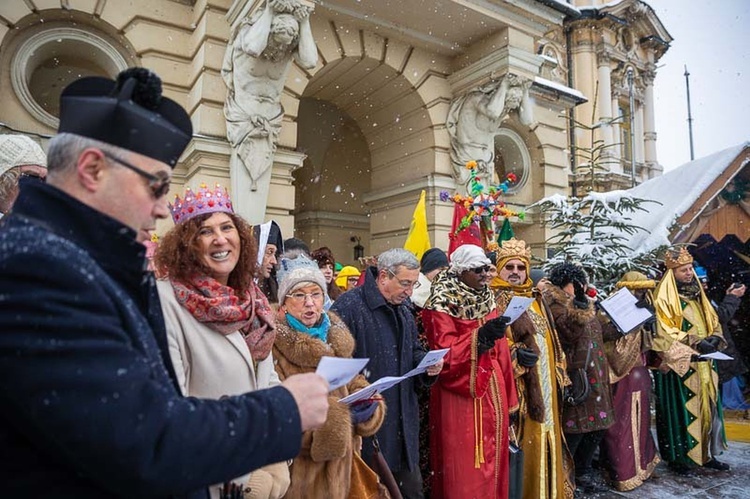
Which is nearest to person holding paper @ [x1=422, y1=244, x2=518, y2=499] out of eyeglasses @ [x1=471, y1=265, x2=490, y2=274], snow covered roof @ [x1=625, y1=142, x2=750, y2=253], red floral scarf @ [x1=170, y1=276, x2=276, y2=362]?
eyeglasses @ [x1=471, y1=265, x2=490, y2=274]

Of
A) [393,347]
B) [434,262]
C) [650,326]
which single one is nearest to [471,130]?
[434,262]

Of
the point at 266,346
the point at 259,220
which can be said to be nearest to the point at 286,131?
the point at 259,220

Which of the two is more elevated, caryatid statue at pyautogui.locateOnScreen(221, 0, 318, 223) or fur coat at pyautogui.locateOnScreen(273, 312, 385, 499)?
caryatid statue at pyautogui.locateOnScreen(221, 0, 318, 223)

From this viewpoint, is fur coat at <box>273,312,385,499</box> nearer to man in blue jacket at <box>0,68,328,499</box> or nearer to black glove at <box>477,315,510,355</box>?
black glove at <box>477,315,510,355</box>

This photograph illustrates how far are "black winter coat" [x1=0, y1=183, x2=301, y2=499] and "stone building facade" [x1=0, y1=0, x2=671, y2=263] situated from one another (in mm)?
6245

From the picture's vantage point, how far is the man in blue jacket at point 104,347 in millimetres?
870

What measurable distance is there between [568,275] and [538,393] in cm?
115

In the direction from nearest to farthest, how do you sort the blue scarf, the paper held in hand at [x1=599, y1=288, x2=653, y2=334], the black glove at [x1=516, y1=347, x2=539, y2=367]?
the blue scarf
the black glove at [x1=516, y1=347, x2=539, y2=367]
the paper held in hand at [x1=599, y1=288, x2=653, y2=334]

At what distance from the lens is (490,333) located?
3.37 metres

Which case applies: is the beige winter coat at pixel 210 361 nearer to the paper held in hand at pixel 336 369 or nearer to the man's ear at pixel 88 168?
the paper held in hand at pixel 336 369

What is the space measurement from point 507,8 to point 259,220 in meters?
5.32

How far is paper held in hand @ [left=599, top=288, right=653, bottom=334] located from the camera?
4.46 meters

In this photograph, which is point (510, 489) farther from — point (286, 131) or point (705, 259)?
point (705, 259)

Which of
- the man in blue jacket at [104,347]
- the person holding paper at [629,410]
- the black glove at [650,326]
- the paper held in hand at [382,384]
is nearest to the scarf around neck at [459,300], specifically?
the paper held in hand at [382,384]
